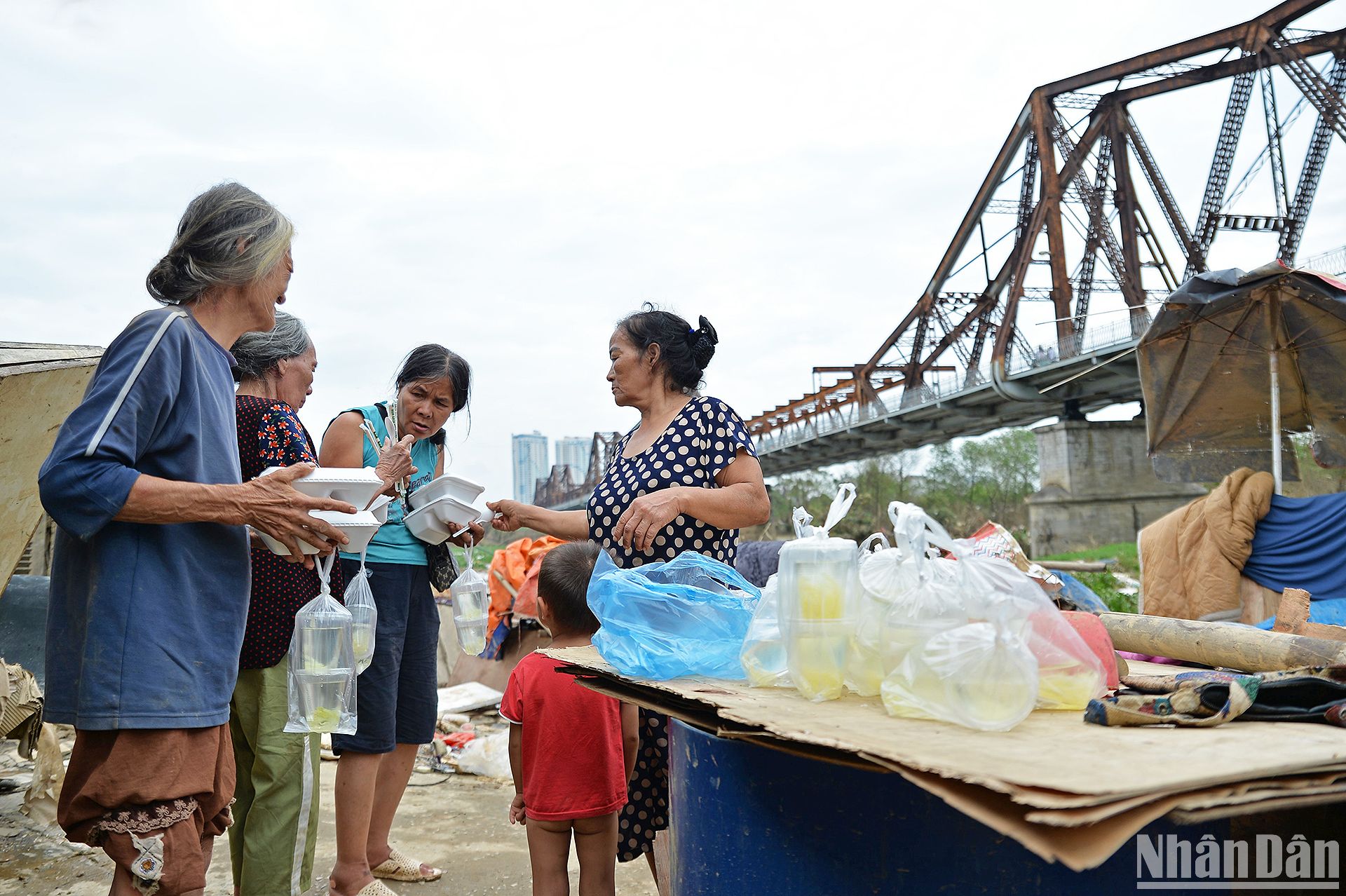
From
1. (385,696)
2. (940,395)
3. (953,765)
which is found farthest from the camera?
(940,395)

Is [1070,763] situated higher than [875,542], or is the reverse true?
[875,542]

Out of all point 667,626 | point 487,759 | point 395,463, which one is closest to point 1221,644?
point 667,626

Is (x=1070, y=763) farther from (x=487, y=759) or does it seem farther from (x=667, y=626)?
(x=487, y=759)

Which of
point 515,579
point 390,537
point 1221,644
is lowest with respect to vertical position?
point 515,579

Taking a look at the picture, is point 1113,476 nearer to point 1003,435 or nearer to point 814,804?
point 1003,435

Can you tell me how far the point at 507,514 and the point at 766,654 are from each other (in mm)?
1597

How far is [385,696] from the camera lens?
2518mm

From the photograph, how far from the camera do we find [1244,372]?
5797 mm

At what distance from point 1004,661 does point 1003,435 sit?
28.3 metres

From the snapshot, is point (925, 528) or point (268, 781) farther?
point (268, 781)

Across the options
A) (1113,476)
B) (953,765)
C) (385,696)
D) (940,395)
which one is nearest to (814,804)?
(953,765)

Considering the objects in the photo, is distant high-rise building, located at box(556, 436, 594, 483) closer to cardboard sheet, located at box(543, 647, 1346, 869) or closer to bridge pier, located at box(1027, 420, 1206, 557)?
bridge pier, located at box(1027, 420, 1206, 557)

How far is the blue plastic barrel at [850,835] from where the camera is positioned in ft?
3.18

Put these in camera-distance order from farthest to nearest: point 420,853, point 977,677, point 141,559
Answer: point 420,853
point 141,559
point 977,677
